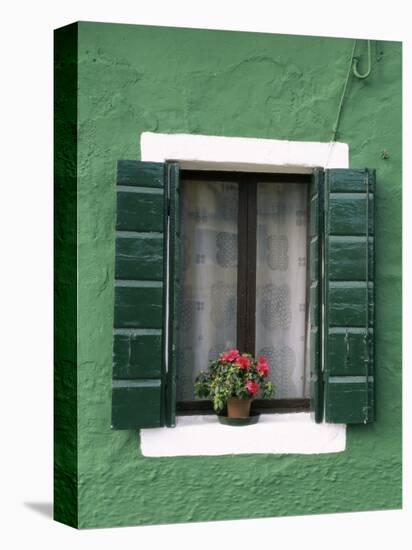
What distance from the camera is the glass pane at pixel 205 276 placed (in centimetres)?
696

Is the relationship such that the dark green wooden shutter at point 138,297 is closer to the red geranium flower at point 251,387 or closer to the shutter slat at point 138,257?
the shutter slat at point 138,257

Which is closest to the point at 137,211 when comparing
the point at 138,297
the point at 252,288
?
the point at 138,297

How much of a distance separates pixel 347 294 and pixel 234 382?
92 centimetres

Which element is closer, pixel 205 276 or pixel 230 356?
pixel 230 356

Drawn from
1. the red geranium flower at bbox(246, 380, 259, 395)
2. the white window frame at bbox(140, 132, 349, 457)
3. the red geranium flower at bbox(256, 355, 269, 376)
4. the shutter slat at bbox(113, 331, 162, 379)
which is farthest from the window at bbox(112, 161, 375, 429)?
the red geranium flower at bbox(246, 380, 259, 395)

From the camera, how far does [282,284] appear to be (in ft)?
23.3

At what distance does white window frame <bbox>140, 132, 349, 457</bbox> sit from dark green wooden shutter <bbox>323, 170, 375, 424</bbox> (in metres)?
0.18

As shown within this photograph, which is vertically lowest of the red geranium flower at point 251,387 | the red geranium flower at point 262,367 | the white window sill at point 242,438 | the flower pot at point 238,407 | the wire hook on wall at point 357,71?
the white window sill at point 242,438

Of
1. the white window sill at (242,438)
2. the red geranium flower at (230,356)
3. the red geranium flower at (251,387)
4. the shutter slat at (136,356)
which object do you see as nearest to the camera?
the shutter slat at (136,356)

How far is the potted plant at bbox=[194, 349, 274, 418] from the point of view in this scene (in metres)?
6.66

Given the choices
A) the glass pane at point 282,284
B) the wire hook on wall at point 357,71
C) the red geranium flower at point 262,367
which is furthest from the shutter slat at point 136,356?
the wire hook on wall at point 357,71

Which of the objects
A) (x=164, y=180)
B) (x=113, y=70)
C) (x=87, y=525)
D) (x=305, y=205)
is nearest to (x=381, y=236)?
(x=305, y=205)

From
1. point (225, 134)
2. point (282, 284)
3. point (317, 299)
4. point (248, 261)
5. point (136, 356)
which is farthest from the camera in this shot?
point (282, 284)

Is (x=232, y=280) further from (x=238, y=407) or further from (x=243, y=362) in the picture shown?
(x=238, y=407)
